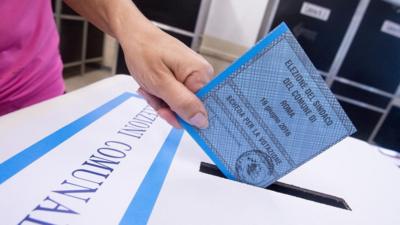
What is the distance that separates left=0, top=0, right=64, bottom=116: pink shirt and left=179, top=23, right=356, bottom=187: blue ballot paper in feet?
1.23

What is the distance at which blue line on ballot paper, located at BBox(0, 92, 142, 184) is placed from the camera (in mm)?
327

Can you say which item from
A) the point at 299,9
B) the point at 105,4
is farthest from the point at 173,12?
the point at 105,4

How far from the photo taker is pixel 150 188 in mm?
354

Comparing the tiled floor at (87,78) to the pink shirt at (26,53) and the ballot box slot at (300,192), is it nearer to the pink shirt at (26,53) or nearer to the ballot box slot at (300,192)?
the pink shirt at (26,53)

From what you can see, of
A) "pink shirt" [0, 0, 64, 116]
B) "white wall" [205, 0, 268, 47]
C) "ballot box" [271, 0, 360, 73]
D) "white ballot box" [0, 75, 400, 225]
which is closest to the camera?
"white ballot box" [0, 75, 400, 225]

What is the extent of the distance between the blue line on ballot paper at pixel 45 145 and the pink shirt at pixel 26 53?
17 centimetres

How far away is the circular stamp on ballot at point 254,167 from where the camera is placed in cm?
42

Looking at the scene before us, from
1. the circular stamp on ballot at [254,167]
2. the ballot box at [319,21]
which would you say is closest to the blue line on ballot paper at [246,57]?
the circular stamp on ballot at [254,167]

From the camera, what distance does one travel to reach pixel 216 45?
6.85 feet

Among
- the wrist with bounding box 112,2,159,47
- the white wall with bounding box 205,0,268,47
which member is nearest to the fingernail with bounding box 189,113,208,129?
the wrist with bounding box 112,2,159,47

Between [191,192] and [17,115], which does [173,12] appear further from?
[191,192]

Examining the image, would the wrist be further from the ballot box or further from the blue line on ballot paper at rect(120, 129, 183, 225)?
the ballot box

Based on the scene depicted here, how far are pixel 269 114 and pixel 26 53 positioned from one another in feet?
1.61

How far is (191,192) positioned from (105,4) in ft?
1.35
